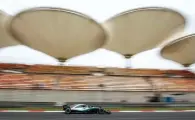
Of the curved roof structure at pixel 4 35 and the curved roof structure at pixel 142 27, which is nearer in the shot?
the curved roof structure at pixel 142 27

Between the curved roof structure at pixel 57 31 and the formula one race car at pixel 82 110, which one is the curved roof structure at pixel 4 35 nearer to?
the curved roof structure at pixel 57 31

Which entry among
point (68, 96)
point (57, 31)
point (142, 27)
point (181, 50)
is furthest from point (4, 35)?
point (181, 50)

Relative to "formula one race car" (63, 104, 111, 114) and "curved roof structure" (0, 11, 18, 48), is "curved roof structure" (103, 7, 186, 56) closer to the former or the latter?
"curved roof structure" (0, 11, 18, 48)

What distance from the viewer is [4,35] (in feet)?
149

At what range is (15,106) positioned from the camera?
105ft

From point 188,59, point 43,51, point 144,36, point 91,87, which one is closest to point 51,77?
point 91,87

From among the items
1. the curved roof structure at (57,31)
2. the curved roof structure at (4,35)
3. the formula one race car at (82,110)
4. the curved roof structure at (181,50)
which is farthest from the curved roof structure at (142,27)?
the formula one race car at (82,110)

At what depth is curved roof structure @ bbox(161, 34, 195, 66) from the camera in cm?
4825

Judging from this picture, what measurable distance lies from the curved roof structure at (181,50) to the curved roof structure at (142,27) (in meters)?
1.87

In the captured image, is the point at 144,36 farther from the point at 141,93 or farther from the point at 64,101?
the point at 64,101

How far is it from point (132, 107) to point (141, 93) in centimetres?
499

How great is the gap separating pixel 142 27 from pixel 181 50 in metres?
8.99

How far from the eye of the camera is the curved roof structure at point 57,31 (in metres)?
40.8

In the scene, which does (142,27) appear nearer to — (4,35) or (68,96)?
(68,96)
